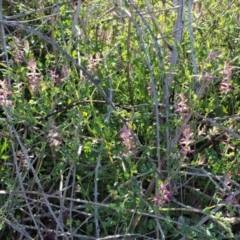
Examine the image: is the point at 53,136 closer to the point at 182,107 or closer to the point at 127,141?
the point at 127,141

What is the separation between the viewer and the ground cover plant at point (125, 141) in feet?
4.76

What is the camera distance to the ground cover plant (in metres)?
1.45

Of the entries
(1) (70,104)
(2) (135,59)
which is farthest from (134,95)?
(1) (70,104)

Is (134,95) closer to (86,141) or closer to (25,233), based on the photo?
(86,141)

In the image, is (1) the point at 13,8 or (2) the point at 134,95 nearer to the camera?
(2) the point at 134,95

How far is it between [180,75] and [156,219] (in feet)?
1.56

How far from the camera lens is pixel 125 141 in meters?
1.36

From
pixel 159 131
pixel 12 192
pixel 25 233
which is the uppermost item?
pixel 159 131

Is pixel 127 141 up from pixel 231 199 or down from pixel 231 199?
up

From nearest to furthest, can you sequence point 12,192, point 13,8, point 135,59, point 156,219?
point 156,219, point 12,192, point 135,59, point 13,8

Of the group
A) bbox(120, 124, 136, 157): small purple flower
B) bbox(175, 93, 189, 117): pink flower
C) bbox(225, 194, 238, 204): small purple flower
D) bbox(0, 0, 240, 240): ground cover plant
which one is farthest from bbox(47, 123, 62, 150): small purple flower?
bbox(225, 194, 238, 204): small purple flower

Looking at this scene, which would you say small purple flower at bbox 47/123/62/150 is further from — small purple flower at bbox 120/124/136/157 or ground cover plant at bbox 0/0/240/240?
small purple flower at bbox 120/124/136/157

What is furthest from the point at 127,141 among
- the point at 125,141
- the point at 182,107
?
the point at 182,107

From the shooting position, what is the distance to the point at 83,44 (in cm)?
Result: 178
